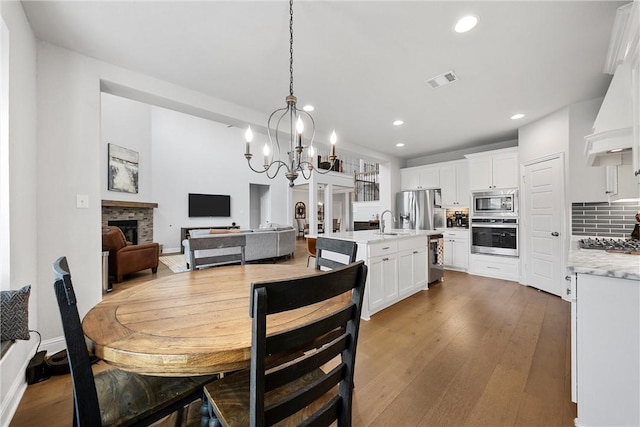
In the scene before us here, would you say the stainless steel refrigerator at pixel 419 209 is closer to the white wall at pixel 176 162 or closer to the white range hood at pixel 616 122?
the white range hood at pixel 616 122

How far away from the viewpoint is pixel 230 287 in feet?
4.59

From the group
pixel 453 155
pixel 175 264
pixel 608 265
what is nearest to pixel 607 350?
pixel 608 265

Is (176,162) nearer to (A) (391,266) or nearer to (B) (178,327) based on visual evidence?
(A) (391,266)

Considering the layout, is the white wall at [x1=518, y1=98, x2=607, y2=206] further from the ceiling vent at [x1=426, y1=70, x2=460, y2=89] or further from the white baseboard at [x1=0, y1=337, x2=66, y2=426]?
the white baseboard at [x1=0, y1=337, x2=66, y2=426]

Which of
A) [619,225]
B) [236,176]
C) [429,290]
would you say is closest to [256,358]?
[429,290]

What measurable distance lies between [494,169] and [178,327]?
5045 mm

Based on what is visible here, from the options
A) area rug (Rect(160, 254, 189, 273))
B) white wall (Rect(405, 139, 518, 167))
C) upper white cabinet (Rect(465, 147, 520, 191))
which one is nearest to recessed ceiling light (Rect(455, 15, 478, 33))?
upper white cabinet (Rect(465, 147, 520, 191))

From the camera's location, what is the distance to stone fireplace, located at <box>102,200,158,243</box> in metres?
5.79

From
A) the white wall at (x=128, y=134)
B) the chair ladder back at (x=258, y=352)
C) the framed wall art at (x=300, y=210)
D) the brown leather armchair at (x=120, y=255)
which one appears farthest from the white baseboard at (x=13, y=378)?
the framed wall art at (x=300, y=210)

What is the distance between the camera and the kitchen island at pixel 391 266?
2785 mm

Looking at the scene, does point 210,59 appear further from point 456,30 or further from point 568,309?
point 568,309

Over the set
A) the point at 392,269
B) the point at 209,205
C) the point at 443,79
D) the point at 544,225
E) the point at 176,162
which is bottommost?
the point at 392,269

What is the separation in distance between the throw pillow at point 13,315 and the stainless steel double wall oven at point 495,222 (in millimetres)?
5460

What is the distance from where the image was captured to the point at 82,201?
215 cm
